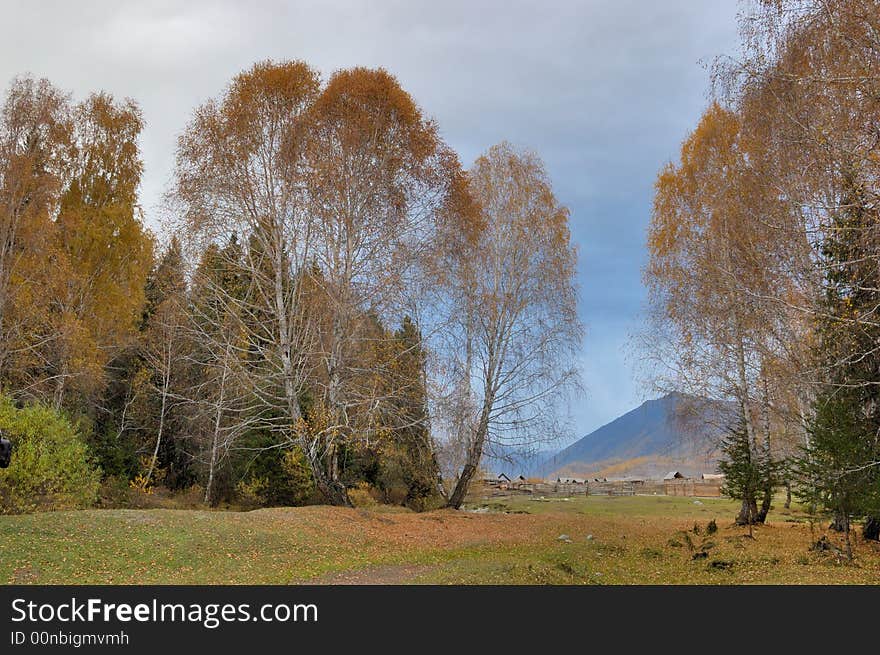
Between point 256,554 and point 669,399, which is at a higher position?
point 669,399

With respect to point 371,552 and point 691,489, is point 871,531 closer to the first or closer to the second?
point 371,552

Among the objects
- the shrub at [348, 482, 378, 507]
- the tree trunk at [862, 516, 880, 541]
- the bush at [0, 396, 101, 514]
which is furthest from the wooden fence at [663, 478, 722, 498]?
the bush at [0, 396, 101, 514]

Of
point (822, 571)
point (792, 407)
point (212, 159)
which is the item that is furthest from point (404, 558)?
point (792, 407)

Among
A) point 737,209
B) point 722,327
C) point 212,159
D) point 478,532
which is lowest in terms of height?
point 478,532

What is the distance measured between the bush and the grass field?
1.84 metres

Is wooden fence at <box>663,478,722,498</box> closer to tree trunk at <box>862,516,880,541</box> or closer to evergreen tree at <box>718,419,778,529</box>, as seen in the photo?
evergreen tree at <box>718,419,778,529</box>

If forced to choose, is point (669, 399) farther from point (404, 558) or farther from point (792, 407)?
point (404, 558)

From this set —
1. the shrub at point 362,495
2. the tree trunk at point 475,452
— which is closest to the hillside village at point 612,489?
the shrub at point 362,495

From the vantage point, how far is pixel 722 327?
61.9 feet

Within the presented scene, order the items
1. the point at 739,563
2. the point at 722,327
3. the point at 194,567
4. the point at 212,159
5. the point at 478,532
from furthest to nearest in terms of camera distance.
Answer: the point at 722,327, the point at 212,159, the point at 478,532, the point at 739,563, the point at 194,567

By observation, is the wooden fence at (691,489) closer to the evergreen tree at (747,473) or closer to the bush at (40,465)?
the evergreen tree at (747,473)

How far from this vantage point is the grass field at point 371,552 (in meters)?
9.67
